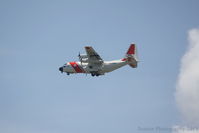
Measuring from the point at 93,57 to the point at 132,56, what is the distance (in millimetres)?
7860

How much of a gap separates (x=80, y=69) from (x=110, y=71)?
683 centimetres

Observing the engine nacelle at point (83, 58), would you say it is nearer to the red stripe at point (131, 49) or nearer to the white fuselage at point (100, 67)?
the white fuselage at point (100, 67)

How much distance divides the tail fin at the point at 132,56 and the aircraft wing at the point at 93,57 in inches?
213

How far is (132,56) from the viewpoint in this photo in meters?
88.2

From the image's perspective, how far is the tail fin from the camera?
87875mm

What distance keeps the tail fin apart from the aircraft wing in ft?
17.8

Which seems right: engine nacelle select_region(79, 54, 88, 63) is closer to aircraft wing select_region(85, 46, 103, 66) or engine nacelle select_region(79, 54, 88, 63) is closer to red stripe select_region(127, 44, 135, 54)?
aircraft wing select_region(85, 46, 103, 66)

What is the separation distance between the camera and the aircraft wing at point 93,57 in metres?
85.2

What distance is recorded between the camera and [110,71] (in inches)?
3519

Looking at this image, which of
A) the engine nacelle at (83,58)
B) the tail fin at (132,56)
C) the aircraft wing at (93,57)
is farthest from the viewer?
the engine nacelle at (83,58)

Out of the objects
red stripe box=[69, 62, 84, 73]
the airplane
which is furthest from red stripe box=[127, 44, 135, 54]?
red stripe box=[69, 62, 84, 73]

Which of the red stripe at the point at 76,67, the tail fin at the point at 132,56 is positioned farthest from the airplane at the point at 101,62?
the red stripe at the point at 76,67

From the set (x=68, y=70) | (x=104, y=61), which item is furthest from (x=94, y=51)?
(x=68, y=70)

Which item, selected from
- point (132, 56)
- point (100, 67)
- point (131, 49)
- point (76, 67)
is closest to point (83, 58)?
point (76, 67)
